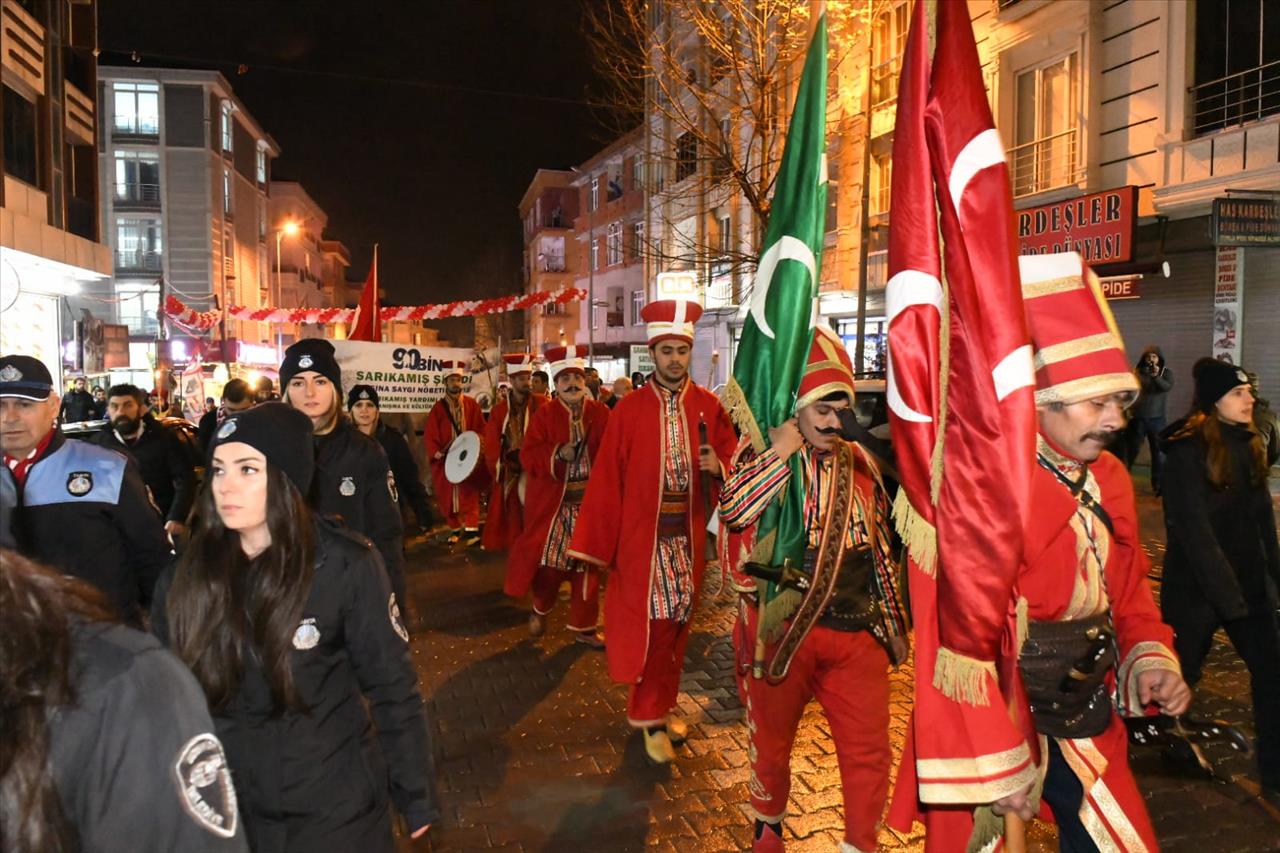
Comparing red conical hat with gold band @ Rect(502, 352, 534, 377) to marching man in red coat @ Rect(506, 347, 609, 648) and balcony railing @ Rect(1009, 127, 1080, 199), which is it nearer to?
marching man in red coat @ Rect(506, 347, 609, 648)

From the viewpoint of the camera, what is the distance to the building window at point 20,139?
765 inches

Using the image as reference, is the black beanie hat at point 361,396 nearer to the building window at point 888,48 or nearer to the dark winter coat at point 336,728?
the dark winter coat at point 336,728

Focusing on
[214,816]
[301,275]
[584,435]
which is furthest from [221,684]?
[301,275]

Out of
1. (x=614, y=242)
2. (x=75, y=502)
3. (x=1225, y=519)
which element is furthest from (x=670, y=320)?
(x=614, y=242)

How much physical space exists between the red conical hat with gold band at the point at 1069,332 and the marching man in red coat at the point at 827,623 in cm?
127

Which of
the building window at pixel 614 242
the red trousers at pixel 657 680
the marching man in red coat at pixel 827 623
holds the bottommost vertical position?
the red trousers at pixel 657 680

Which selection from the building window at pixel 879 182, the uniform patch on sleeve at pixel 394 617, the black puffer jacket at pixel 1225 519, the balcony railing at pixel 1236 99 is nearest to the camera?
the uniform patch on sleeve at pixel 394 617

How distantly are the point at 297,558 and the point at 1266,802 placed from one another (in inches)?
175

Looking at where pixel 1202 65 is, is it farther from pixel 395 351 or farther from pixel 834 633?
pixel 834 633

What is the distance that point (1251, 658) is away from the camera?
4605 millimetres

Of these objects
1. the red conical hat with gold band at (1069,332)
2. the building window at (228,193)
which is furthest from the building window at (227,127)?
the red conical hat with gold band at (1069,332)

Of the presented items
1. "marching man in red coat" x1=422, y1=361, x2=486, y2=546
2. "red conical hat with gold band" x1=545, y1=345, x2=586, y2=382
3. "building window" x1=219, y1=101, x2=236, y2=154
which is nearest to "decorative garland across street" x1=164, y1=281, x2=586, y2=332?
"marching man in red coat" x1=422, y1=361, x2=486, y2=546

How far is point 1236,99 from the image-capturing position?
14258 mm

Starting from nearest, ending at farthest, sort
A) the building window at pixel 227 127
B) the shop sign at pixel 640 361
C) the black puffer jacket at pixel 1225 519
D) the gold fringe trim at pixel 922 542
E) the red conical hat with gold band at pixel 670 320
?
the gold fringe trim at pixel 922 542 → the black puffer jacket at pixel 1225 519 → the red conical hat with gold band at pixel 670 320 → the shop sign at pixel 640 361 → the building window at pixel 227 127
